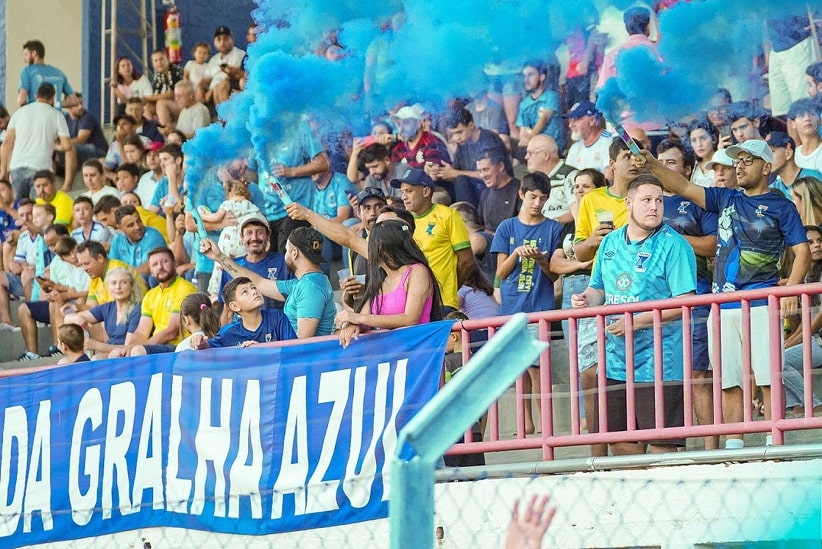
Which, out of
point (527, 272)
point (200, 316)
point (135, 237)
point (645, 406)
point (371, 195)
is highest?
point (135, 237)

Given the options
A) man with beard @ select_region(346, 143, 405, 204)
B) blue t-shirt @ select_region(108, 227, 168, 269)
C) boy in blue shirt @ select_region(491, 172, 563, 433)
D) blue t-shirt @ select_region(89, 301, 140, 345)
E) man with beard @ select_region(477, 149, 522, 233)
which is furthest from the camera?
blue t-shirt @ select_region(108, 227, 168, 269)

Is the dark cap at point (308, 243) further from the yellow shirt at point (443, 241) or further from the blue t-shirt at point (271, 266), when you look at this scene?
the blue t-shirt at point (271, 266)

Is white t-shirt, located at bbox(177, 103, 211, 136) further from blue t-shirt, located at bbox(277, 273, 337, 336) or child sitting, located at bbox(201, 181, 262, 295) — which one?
blue t-shirt, located at bbox(277, 273, 337, 336)

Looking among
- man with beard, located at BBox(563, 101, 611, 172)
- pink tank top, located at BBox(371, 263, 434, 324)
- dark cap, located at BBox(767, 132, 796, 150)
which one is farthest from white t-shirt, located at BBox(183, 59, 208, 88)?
pink tank top, located at BBox(371, 263, 434, 324)

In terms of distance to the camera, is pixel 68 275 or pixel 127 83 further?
pixel 127 83

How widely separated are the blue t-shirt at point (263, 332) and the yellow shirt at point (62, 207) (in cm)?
538

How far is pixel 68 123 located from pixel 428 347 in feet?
30.1

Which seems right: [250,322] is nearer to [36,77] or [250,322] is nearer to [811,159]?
[811,159]

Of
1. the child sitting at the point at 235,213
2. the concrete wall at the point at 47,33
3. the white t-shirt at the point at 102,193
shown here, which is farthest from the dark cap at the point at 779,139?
the concrete wall at the point at 47,33

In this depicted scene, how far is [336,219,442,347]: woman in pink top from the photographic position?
801 centimetres

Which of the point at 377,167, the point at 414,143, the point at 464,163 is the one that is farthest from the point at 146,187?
the point at 464,163

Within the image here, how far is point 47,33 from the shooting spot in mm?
18656

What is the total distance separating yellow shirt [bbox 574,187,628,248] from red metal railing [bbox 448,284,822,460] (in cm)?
152

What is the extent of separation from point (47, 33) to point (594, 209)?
11.1m
